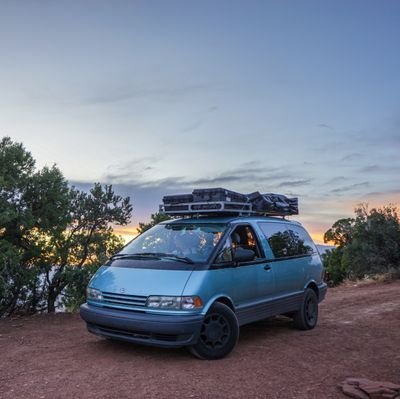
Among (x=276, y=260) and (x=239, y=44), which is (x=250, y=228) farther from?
(x=239, y=44)

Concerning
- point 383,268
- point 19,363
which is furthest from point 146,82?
point 383,268

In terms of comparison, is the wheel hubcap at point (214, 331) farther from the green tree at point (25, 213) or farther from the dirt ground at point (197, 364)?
the green tree at point (25, 213)

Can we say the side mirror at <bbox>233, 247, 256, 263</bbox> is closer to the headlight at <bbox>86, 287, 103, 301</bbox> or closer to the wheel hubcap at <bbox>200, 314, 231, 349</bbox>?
the wheel hubcap at <bbox>200, 314, 231, 349</bbox>

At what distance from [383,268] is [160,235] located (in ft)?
54.5

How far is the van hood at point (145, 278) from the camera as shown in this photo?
570cm

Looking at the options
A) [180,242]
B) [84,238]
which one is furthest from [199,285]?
[84,238]

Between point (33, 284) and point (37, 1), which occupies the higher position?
point (37, 1)

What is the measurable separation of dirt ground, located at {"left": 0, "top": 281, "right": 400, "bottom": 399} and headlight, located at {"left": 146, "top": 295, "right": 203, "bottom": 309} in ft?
2.33

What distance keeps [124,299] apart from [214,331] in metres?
1.24

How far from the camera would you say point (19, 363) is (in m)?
5.75

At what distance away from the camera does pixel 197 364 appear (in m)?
5.59

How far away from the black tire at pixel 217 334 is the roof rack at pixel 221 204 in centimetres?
175

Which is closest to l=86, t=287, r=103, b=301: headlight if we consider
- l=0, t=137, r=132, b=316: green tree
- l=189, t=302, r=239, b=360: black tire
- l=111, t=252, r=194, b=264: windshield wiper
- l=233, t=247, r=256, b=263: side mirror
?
l=111, t=252, r=194, b=264: windshield wiper

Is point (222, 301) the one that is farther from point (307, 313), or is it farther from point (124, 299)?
point (307, 313)
